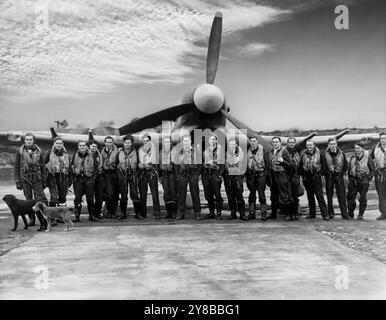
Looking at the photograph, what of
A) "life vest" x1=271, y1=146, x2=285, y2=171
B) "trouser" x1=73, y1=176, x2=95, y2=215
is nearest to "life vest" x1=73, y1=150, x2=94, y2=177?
"trouser" x1=73, y1=176, x2=95, y2=215

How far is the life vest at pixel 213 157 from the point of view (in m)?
8.39

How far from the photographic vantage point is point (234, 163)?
830cm

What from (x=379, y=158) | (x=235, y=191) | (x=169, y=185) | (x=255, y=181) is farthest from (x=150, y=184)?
(x=379, y=158)

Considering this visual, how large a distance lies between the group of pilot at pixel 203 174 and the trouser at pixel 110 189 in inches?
0.8

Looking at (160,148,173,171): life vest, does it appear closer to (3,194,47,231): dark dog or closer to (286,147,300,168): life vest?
(286,147,300,168): life vest

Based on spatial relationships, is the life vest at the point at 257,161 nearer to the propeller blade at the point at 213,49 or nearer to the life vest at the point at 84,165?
the life vest at the point at 84,165

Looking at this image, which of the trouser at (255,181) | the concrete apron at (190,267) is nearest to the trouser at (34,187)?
the concrete apron at (190,267)

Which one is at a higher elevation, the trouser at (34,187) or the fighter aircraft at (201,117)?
the fighter aircraft at (201,117)

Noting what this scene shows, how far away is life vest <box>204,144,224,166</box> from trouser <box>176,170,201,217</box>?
1.09 feet

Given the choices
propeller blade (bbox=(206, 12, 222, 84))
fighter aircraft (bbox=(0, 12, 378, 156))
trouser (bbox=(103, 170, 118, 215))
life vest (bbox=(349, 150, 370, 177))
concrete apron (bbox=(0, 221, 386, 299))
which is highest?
propeller blade (bbox=(206, 12, 222, 84))

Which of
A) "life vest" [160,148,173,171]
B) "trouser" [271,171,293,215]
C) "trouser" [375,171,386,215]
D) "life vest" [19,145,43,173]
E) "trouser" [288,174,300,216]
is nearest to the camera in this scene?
"life vest" [19,145,43,173]

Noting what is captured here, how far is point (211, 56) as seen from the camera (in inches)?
513

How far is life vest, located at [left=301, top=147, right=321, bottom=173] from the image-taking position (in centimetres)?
820

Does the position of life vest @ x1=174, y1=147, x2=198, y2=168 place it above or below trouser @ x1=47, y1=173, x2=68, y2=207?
above
